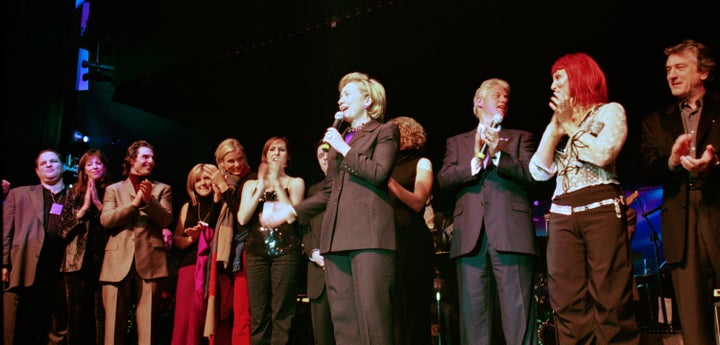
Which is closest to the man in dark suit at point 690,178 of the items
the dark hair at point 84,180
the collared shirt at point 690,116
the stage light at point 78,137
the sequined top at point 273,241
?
the collared shirt at point 690,116

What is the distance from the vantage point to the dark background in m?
5.05

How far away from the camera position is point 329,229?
104 inches

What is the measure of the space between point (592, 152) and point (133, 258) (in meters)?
3.19

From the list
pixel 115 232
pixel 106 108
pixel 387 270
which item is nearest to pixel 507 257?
pixel 387 270

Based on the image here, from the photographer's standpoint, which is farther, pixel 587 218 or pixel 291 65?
pixel 291 65

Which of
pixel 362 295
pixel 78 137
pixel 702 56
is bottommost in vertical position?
pixel 362 295

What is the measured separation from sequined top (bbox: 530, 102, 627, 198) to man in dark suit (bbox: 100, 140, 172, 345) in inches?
110

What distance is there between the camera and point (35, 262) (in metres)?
Answer: 4.50

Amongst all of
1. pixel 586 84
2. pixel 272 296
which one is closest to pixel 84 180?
pixel 272 296

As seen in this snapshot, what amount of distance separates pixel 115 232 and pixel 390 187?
7.72 feet

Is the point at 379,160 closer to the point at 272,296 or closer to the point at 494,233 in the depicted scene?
the point at 494,233

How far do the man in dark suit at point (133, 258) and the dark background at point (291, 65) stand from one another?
201 centimetres

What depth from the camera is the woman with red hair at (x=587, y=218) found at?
8.21ft

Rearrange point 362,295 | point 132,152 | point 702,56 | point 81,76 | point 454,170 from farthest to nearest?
point 81,76, point 132,152, point 454,170, point 702,56, point 362,295
